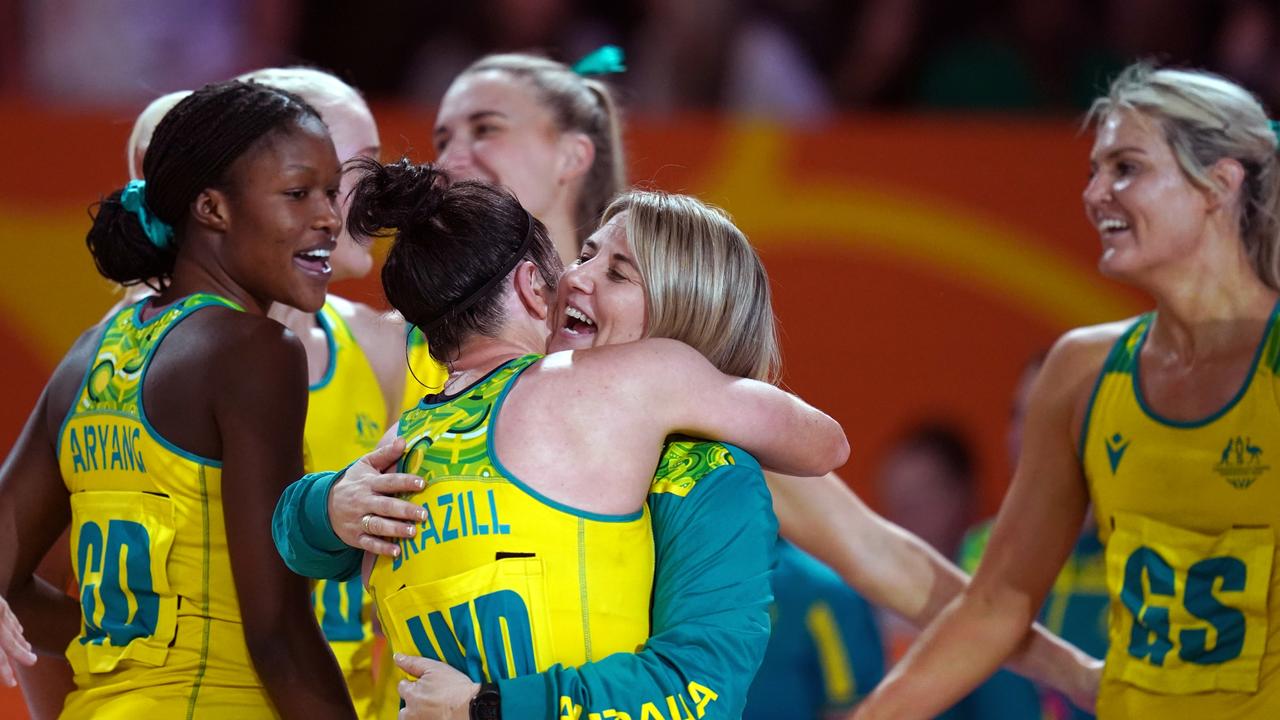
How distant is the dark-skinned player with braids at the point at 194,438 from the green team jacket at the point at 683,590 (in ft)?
0.46

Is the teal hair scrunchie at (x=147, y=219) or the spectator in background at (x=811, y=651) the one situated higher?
the teal hair scrunchie at (x=147, y=219)

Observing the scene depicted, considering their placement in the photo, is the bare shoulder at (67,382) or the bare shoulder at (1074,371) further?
the bare shoulder at (1074,371)

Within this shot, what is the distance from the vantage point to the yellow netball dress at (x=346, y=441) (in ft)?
9.57

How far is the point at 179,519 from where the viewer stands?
2311 millimetres

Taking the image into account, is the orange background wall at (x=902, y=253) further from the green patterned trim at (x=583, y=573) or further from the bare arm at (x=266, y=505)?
the green patterned trim at (x=583, y=573)

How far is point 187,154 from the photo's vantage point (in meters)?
2.42

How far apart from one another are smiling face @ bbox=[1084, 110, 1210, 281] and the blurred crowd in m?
2.41

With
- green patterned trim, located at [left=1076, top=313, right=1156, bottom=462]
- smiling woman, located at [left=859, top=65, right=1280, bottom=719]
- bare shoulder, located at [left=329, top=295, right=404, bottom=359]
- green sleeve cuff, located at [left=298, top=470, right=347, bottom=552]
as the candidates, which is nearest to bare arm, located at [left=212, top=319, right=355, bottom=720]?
green sleeve cuff, located at [left=298, top=470, right=347, bottom=552]

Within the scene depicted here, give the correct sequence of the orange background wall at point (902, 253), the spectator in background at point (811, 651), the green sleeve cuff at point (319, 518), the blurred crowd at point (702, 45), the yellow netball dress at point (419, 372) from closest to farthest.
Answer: the green sleeve cuff at point (319, 518), the yellow netball dress at point (419, 372), the spectator in background at point (811, 651), the orange background wall at point (902, 253), the blurred crowd at point (702, 45)

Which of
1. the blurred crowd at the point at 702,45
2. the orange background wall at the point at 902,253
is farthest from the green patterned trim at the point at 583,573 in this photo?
the blurred crowd at the point at 702,45

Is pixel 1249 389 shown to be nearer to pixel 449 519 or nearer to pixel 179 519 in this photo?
pixel 449 519

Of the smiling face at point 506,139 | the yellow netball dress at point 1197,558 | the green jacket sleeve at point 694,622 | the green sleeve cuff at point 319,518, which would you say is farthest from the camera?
the smiling face at point 506,139

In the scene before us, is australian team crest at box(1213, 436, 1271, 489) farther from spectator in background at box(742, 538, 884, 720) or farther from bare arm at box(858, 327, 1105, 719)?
spectator in background at box(742, 538, 884, 720)

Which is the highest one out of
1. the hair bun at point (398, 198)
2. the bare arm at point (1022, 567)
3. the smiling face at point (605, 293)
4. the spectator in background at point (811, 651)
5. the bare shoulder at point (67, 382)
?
the hair bun at point (398, 198)
